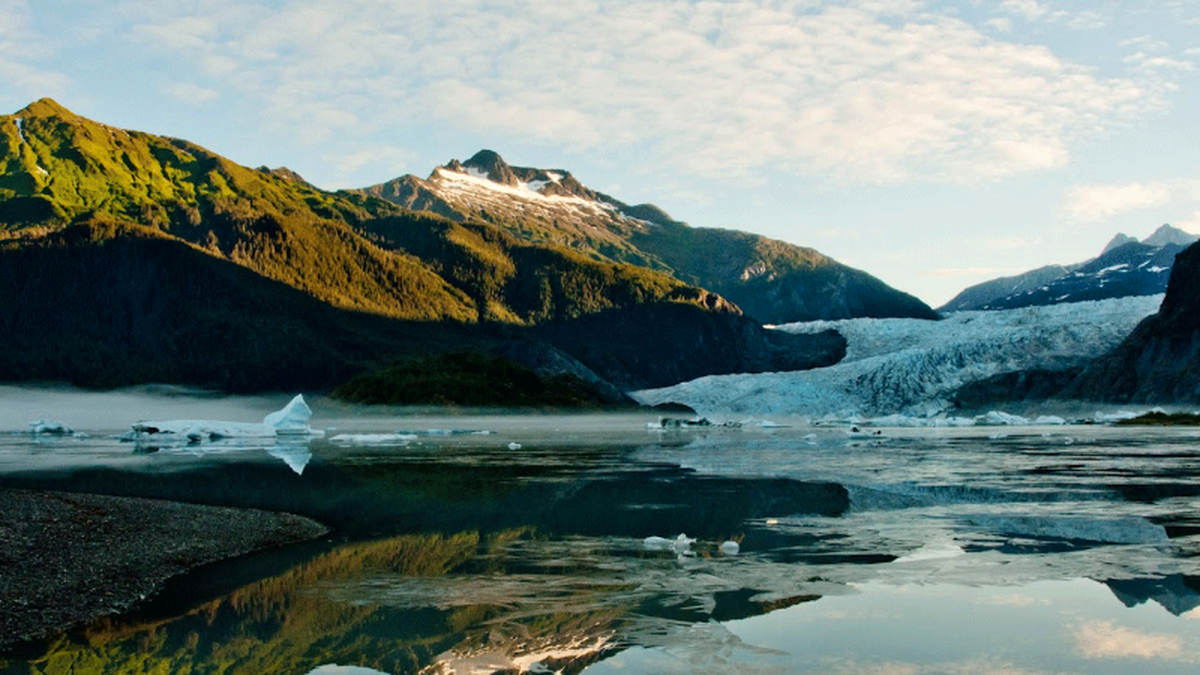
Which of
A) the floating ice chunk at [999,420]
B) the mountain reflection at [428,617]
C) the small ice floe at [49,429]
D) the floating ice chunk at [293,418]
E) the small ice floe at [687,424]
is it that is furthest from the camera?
the floating ice chunk at [999,420]

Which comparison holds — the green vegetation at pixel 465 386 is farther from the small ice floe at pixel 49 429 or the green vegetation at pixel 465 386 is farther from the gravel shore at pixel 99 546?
the gravel shore at pixel 99 546

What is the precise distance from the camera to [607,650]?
11141 millimetres

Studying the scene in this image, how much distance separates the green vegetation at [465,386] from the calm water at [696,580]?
109m

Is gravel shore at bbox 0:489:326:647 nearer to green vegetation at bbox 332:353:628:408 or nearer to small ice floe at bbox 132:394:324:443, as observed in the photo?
small ice floe at bbox 132:394:324:443

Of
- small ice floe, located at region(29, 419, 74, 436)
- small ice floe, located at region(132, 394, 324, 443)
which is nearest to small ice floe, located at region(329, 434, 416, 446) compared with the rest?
small ice floe, located at region(132, 394, 324, 443)

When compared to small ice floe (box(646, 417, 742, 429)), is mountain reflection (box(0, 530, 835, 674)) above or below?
above

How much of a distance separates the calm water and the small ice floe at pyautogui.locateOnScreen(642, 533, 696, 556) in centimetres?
6

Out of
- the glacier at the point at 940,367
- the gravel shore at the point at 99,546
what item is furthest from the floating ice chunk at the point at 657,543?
the glacier at the point at 940,367

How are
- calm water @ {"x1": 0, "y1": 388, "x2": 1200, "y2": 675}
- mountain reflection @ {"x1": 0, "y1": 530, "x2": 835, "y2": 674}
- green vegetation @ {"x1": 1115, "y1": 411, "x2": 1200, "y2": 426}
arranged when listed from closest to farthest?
calm water @ {"x1": 0, "y1": 388, "x2": 1200, "y2": 675}
mountain reflection @ {"x1": 0, "y1": 530, "x2": 835, "y2": 674}
green vegetation @ {"x1": 1115, "y1": 411, "x2": 1200, "y2": 426}

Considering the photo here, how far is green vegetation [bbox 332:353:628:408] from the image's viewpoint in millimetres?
142500

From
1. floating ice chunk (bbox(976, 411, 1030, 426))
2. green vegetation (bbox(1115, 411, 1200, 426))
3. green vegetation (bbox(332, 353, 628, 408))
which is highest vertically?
green vegetation (bbox(332, 353, 628, 408))

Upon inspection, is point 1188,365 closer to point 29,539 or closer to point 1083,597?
point 1083,597

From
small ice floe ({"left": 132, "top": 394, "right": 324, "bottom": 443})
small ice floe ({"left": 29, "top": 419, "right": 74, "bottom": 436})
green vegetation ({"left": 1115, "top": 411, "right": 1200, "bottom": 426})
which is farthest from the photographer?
small ice floe ({"left": 29, "top": 419, "right": 74, "bottom": 436})

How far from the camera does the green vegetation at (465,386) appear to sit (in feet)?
468
